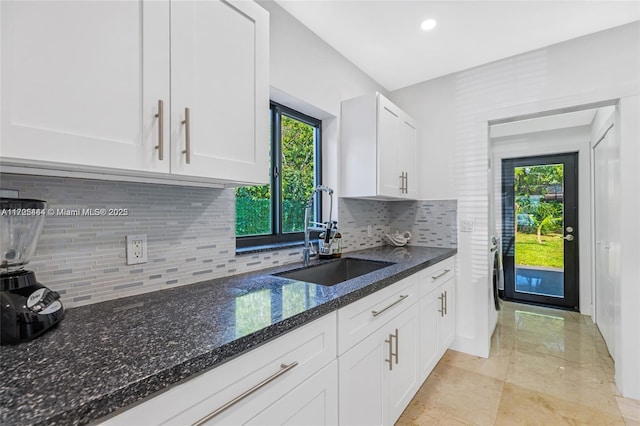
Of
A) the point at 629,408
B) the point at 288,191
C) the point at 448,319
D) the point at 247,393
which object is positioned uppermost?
A: the point at 288,191

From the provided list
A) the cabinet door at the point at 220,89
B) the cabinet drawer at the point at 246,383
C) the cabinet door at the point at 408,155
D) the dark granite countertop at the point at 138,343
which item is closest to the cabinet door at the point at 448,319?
the cabinet door at the point at 408,155

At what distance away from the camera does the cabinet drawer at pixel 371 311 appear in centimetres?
118

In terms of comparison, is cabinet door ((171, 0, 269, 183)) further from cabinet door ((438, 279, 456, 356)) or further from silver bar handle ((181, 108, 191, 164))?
cabinet door ((438, 279, 456, 356))

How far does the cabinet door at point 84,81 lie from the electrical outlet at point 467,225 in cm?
240

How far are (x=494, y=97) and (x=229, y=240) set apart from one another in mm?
2392

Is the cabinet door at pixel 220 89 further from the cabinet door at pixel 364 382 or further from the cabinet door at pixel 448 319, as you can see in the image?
the cabinet door at pixel 448 319

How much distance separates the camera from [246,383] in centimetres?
80

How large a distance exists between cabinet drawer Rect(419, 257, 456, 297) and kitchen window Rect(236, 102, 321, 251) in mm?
877

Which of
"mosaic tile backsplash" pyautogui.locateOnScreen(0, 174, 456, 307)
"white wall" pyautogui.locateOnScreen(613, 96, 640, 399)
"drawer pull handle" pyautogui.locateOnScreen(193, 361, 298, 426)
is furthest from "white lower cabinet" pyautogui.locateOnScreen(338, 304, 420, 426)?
"white wall" pyautogui.locateOnScreen(613, 96, 640, 399)

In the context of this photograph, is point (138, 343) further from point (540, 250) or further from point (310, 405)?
point (540, 250)

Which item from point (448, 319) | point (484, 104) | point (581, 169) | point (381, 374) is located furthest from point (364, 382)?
point (581, 169)

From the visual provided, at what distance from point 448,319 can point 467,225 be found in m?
0.80

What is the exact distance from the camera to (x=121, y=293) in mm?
1130

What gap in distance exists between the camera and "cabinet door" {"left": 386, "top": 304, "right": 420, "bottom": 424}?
60.2 inches
